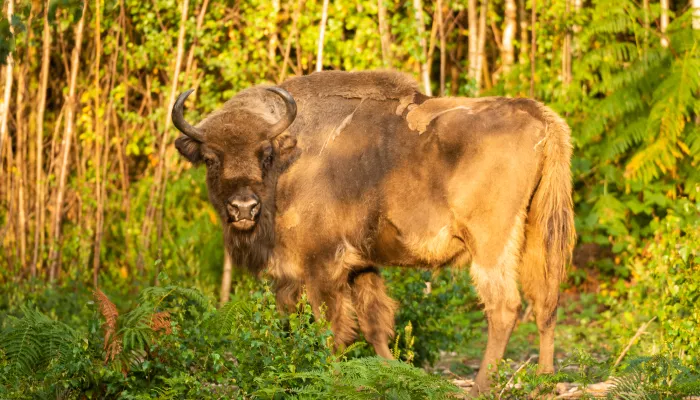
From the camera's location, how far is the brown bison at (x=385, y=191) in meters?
7.00

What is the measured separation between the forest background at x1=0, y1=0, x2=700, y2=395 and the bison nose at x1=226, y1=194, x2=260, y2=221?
12.3 ft

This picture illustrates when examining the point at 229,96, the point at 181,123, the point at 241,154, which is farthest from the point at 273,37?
the point at 241,154

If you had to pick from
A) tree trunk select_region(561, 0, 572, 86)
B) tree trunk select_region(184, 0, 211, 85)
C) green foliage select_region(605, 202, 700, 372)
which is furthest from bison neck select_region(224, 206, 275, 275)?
tree trunk select_region(561, 0, 572, 86)

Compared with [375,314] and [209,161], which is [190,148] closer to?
[209,161]

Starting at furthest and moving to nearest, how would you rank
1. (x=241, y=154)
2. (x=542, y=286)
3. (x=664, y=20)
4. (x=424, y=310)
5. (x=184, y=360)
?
1. (x=664, y=20)
2. (x=424, y=310)
3. (x=241, y=154)
4. (x=542, y=286)
5. (x=184, y=360)

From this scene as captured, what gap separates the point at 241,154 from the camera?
727cm

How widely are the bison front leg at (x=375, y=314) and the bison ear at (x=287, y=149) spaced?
1140 mm

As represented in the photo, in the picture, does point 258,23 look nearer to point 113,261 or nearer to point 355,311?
point 113,261

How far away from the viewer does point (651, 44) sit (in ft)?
38.8

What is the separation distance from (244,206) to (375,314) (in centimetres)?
155

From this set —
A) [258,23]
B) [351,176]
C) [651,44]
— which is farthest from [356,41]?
[351,176]

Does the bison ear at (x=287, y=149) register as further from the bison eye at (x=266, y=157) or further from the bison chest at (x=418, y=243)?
the bison chest at (x=418, y=243)

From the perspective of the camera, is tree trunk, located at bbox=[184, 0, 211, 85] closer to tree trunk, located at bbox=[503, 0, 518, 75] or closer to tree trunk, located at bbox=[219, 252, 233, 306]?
tree trunk, located at bbox=[219, 252, 233, 306]

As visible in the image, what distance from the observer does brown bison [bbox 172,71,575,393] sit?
7.00m
